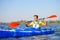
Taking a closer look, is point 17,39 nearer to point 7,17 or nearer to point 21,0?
point 7,17

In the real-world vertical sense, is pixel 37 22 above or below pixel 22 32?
above

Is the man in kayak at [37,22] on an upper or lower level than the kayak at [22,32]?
upper

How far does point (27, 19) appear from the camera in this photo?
6.29 feet

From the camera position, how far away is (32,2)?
75.5 inches

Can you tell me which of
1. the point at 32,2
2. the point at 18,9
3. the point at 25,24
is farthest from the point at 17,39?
the point at 32,2

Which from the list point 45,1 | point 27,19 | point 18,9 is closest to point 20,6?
point 18,9

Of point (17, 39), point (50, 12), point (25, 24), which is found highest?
point (50, 12)

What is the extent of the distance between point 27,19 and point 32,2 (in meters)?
0.21

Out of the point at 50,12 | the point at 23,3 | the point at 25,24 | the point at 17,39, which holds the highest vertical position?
the point at 23,3

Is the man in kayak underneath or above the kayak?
above

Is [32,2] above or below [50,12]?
above

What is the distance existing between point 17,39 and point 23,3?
0.45 m

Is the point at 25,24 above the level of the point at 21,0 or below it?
below

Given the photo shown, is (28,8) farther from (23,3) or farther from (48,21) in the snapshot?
(48,21)
